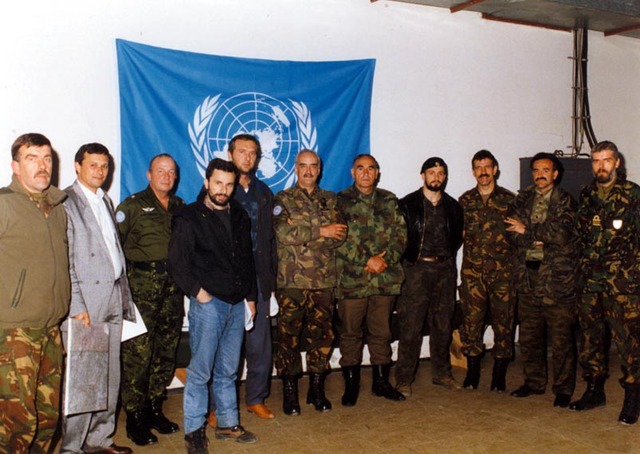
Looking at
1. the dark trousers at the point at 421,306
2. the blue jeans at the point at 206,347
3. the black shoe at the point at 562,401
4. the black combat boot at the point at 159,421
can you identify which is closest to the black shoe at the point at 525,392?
the black shoe at the point at 562,401

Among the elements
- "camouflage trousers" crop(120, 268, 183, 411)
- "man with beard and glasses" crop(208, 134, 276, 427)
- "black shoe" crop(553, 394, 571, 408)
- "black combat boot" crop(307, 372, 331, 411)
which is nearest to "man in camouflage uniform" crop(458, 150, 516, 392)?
"black shoe" crop(553, 394, 571, 408)

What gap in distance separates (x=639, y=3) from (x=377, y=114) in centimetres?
256

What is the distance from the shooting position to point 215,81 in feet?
14.9

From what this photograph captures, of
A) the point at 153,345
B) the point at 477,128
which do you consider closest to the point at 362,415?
the point at 153,345

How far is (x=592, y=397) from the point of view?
4184 mm

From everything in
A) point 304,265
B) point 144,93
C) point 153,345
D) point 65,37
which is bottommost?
point 153,345

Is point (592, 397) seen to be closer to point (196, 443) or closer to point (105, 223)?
point (196, 443)

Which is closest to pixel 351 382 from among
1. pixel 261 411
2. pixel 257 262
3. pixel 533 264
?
pixel 261 411

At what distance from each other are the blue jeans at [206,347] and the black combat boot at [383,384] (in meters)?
1.36

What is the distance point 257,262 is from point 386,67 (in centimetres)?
234

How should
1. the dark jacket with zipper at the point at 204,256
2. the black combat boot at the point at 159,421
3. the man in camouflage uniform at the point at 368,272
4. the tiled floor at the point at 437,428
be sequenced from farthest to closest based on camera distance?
the man in camouflage uniform at the point at 368,272 → the black combat boot at the point at 159,421 → the tiled floor at the point at 437,428 → the dark jacket with zipper at the point at 204,256

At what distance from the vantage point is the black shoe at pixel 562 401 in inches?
166

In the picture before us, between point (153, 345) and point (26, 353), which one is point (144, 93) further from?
point (26, 353)

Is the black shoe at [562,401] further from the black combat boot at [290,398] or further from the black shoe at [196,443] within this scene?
the black shoe at [196,443]
